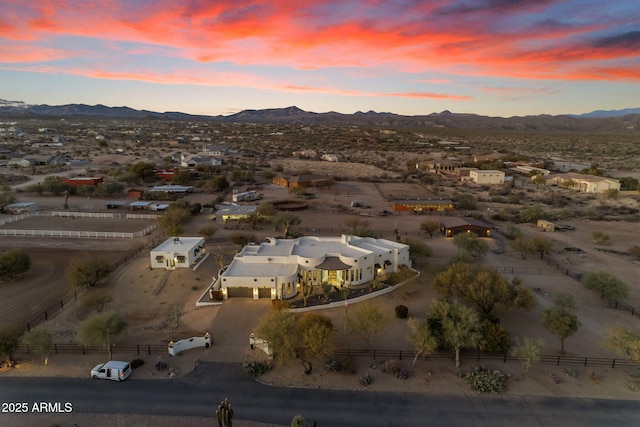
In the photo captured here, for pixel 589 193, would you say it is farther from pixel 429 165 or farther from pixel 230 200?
pixel 230 200

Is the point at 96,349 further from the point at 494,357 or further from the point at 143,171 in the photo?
the point at 143,171

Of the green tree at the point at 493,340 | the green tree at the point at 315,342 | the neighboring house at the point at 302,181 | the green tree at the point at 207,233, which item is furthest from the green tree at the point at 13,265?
the neighboring house at the point at 302,181

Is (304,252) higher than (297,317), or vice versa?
(304,252)

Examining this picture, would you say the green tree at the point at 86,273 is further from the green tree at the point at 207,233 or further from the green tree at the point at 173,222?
the green tree at the point at 207,233

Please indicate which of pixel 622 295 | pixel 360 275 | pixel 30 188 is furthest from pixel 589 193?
pixel 30 188

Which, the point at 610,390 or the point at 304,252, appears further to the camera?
the point at 304,252

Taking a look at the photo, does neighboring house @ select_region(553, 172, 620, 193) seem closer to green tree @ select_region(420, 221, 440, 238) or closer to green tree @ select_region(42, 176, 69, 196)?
green tree @ select_region(420, 221, 440, 238)

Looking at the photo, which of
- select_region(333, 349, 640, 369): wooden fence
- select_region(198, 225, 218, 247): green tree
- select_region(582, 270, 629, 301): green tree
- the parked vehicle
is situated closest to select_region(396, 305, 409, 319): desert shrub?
select_region(333, 349, 640, 369): wooden fence
